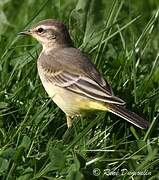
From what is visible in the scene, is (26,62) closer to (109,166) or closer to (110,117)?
(110,117)

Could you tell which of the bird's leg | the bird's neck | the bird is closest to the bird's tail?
the bird

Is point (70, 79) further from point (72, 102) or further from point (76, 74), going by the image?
point (72, 102)

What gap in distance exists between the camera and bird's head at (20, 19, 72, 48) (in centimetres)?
761

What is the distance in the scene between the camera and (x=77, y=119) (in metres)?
6.58

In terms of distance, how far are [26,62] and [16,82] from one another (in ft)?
1.08

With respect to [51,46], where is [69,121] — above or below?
below

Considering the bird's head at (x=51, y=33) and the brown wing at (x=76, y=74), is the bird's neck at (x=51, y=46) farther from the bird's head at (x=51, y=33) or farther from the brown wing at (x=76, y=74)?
the brown wing at (x=76, y=74)

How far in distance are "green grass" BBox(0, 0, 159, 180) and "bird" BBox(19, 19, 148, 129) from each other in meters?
0.11

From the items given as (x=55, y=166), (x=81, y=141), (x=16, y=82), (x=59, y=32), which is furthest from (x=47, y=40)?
(x=55, y=166)

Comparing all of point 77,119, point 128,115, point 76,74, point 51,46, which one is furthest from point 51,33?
point 128,115

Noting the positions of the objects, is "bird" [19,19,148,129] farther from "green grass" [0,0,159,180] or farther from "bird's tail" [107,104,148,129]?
"green grass" [0,0,159,180]

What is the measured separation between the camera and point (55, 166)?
5.55m

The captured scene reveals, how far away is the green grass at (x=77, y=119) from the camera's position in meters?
5.66

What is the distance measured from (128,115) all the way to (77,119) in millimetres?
501
